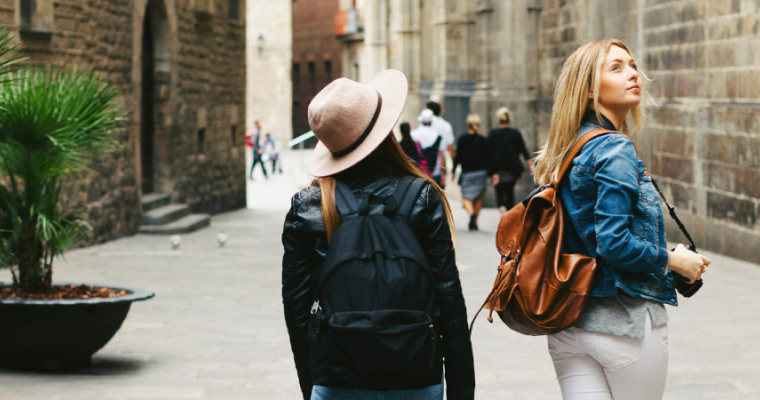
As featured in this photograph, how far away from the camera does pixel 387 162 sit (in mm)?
3311

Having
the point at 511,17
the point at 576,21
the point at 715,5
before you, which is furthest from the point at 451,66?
the point at 715,5

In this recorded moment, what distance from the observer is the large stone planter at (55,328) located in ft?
21.9

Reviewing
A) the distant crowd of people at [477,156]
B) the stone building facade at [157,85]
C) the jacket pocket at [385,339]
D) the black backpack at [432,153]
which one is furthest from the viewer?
the distant crowd of people at [477,156]

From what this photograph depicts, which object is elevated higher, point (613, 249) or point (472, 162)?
point (613, 249)

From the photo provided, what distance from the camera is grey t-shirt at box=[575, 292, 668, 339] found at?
346 cm

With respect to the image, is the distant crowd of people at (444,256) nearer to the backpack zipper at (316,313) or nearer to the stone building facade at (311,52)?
the backpack zipper at (316,313)

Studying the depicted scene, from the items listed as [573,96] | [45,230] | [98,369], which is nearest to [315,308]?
[573,96]

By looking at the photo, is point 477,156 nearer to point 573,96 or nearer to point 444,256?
point 573,96

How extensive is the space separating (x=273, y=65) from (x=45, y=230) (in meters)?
59.3

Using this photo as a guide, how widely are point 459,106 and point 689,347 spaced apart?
1705cm

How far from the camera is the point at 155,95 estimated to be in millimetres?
19062

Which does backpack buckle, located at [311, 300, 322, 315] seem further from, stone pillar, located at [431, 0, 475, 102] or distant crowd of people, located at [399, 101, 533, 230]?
stone pillar, located at [431, 0, 475, 102]

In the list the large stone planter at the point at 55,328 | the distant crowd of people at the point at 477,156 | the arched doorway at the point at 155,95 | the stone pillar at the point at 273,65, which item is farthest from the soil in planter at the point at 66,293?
the stone pillar at the point at 273,65

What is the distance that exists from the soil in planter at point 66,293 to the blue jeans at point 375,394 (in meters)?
4.08
